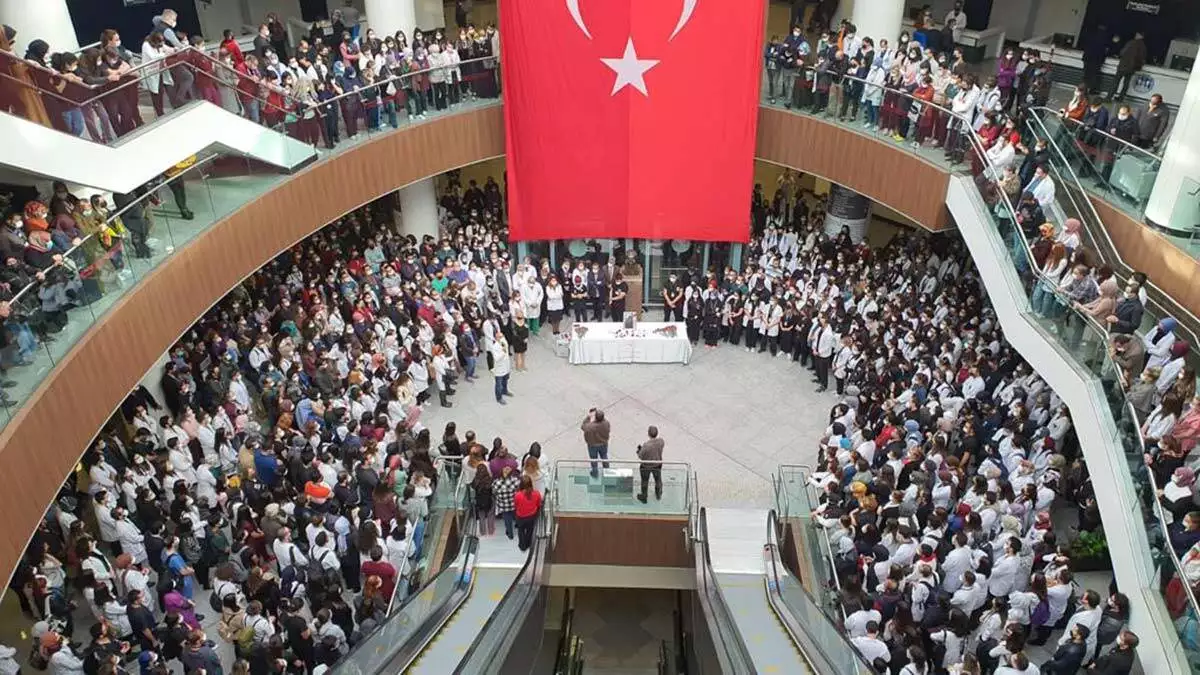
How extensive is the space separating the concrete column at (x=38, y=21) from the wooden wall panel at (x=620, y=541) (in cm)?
943

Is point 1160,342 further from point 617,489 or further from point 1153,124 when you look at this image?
point 617,489

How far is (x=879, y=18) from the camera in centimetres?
1673

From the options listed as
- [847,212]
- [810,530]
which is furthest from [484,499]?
[847,212]

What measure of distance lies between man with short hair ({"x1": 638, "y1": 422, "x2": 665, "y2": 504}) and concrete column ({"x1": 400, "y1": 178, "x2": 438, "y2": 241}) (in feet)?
26.8

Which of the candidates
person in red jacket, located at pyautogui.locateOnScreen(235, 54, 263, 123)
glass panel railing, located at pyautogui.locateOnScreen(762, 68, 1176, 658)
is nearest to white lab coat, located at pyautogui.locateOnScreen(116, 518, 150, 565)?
person in red jacket, located at pyautogui.locateOnScreen(235, 54, 263, 123)

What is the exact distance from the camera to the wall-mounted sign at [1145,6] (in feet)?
59.9

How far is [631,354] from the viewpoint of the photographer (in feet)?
55.1

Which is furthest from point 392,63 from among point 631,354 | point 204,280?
point 631,354

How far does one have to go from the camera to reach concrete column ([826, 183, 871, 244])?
1814cm

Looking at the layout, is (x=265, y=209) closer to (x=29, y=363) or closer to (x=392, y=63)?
(x=392, y=63)

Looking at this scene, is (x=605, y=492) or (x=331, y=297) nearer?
(x=605, y=492)

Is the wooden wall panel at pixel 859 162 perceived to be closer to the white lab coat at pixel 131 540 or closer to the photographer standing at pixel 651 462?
the photographer standing at pixel 651 462

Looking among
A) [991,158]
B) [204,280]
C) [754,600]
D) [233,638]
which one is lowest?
[754,600]

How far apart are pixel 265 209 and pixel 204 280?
→ 5.98 ft
